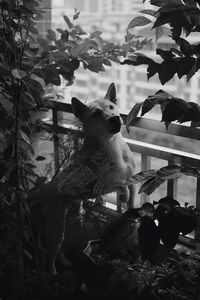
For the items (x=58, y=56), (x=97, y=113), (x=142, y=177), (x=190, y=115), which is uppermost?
(x=58, y=56)

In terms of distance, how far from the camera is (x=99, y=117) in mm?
1893

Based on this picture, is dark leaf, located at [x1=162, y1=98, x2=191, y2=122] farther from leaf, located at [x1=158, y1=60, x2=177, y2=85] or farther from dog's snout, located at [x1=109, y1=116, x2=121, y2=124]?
dog's snout, located at [x1=109, y1=116, x2=121, y2=124]

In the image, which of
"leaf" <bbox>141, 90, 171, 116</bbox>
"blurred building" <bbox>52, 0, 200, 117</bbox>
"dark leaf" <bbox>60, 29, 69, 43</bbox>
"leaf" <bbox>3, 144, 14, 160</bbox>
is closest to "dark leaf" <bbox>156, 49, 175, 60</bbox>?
"leaf" <bbox>141, 90, 171, 116</bbox>

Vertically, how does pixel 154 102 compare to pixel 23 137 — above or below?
above

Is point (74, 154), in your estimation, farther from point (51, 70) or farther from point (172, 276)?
point (172, 276)

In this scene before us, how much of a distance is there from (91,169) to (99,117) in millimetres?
246

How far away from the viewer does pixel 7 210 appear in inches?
80.7

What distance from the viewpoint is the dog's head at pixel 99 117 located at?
187cm

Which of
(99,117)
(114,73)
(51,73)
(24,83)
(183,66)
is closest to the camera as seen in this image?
(183,66)

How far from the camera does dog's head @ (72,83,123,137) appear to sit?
1.87m

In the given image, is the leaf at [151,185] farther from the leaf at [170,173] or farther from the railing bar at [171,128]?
the railing bar at [171,128]

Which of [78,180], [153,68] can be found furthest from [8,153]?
[153,68]

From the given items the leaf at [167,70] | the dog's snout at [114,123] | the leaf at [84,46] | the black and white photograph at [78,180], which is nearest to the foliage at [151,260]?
the black and white photograph at [78,180]

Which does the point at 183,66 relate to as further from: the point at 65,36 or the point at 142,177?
the point at 65,36
